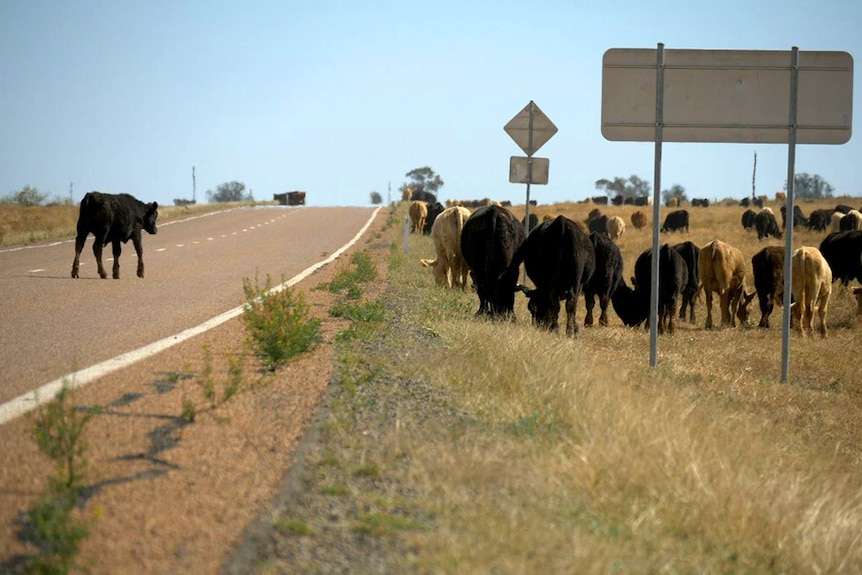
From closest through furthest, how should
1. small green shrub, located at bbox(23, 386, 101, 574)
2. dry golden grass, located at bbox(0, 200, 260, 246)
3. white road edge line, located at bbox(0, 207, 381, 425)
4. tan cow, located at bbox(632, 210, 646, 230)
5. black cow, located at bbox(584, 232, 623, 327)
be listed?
small green shrub, located at bbox(23, 386, 101, 574) → white road edge line, located at bbox(0, 207, 381, 425) → black cow, located at bbox(584, 232, 623, 327) → dry golden grass, located at bbox(0, 200, 260, 246) → tan cow, located at bbox(632, 210, 646, 230)

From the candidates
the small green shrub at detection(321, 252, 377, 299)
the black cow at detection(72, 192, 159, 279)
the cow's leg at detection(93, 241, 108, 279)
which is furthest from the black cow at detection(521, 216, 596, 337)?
the black cow at detection(72, 192, 159, 279)

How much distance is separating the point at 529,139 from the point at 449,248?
310 cm

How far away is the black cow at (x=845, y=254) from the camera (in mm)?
23875

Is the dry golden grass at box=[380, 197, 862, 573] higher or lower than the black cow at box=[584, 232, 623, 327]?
lower

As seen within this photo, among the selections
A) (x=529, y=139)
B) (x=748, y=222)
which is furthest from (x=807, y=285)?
(x=748, y=222)

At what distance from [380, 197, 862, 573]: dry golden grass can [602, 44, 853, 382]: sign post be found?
247 centimetres

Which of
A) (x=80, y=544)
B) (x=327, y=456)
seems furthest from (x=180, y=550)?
(x=327, y=456)

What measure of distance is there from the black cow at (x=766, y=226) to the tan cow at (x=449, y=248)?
100ft

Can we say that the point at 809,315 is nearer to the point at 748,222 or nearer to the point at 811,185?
the point at 748,222

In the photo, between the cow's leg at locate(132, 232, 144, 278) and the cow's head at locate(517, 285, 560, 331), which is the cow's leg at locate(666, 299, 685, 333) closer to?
the cow's head at locate(517, 285, 560, 331)

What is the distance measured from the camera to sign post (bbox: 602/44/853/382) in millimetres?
12438

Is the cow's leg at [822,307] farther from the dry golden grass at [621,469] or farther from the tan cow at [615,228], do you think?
the tan cow at [615,228]

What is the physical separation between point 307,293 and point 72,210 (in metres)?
48.9

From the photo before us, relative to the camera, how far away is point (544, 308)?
14328 millimetres
